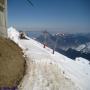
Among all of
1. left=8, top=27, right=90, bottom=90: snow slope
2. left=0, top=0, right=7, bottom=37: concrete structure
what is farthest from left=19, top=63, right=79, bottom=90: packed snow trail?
left=0, top=0, right=7, bottom=37: concrete structure

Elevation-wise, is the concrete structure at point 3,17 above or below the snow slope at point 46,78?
above

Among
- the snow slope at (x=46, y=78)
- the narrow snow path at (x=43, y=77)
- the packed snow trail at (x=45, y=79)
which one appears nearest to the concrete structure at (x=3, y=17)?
the snow slope at (x=46, y=78)

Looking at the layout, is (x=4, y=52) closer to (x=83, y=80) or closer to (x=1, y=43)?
(x=1, y=43)

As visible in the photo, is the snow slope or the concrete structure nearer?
the snow slope

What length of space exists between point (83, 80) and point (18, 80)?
7.47 meters

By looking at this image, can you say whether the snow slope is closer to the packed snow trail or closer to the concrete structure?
the packed snow trail

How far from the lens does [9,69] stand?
463 inches

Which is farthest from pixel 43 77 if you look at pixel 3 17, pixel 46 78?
pixel 3 17

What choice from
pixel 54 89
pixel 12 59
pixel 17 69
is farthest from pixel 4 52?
pixel 54 89

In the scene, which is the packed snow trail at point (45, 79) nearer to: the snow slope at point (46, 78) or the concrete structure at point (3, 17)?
the snow slope at point (46, 78)

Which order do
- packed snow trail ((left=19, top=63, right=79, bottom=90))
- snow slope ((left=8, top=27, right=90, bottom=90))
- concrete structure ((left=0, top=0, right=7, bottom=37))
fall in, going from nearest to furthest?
packed snow trail ((left=19, top=63, right=79, bottom=90)) → snow slope ((left=8, top=27, right=90, bottom=90)) → concrete structure ((left=0, top=0, right=7, bottom=37))

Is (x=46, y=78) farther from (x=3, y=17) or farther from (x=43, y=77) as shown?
(x=3, y=17)

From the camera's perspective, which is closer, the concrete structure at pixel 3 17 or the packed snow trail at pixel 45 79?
the packed snow trail at pixel 45 79

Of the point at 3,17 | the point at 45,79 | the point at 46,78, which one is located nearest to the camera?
the point at 45,79
